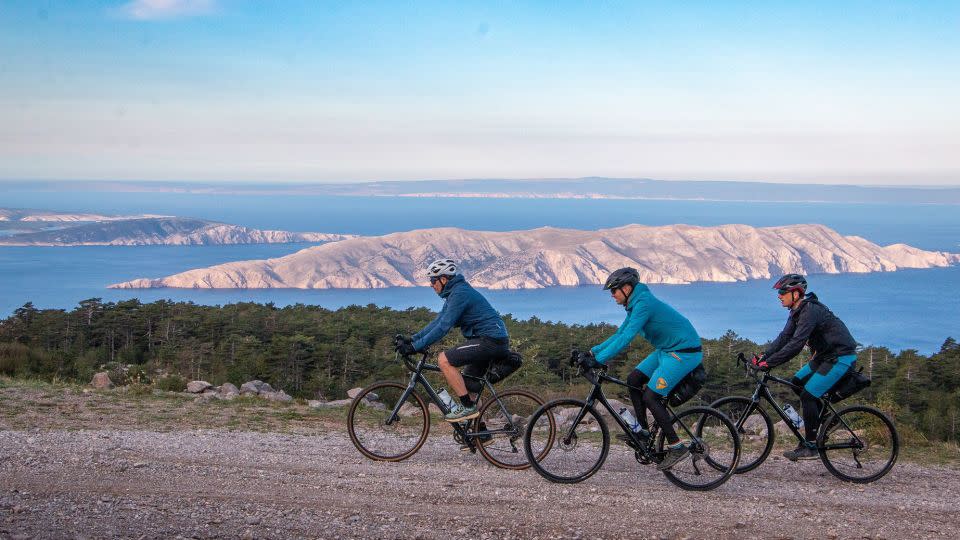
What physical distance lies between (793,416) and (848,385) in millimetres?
652

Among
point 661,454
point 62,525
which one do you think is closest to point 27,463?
point 62,525

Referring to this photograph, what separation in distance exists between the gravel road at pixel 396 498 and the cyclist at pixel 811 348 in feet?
2.20

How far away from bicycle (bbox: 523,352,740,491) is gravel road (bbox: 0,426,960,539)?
7.3 inches

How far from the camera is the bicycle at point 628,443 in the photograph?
712 cm

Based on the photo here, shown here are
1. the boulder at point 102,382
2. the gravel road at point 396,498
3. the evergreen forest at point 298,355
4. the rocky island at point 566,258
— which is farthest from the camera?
the rocky island at point 566,258

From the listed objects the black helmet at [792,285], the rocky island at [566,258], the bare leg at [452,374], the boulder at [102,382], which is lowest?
the rocky island at [566,258]

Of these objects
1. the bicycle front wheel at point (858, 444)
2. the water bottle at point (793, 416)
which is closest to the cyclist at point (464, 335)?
the water bottle at point (793, 416)

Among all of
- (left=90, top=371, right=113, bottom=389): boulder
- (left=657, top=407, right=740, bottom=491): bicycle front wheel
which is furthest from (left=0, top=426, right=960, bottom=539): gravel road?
(left=90, top=371, right=113, bottom=389): boulder

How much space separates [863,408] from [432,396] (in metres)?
4.52

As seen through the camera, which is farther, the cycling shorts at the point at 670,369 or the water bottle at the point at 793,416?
the water bottle at the point at 793,416

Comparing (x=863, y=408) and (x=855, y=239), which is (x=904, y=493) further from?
(x=855, y=239)

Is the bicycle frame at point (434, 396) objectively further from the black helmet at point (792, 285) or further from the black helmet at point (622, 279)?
the black helmet at point (792, 285)

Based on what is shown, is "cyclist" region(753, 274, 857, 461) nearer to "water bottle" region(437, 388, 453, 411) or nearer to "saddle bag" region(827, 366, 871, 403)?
"saddle bag" region(827, 366, 871, 403)

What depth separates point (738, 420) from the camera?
773 centimetres
